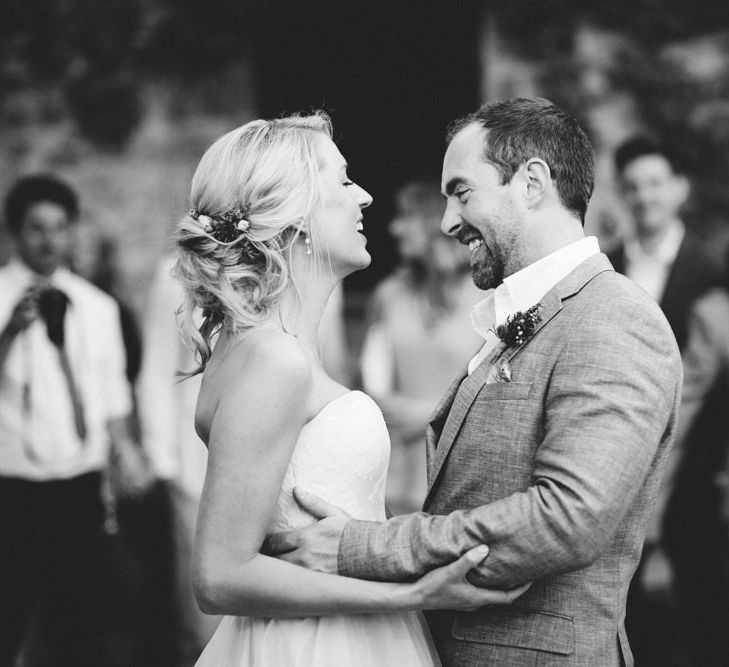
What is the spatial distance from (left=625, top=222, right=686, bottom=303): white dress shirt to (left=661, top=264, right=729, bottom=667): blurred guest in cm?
24

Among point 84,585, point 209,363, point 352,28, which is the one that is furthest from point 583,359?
point 352,28

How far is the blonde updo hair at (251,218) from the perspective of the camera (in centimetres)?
249

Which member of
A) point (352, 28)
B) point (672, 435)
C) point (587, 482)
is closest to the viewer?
point (587, 482)

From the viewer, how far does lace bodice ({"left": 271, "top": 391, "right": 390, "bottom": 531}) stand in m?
2.37

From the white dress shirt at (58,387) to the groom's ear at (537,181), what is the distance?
3.00m

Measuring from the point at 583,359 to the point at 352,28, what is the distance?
3809 millimetres

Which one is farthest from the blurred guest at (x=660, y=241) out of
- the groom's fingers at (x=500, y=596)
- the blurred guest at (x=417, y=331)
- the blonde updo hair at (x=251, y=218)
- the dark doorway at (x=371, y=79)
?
the groom's fingers at (x=500, y=596)

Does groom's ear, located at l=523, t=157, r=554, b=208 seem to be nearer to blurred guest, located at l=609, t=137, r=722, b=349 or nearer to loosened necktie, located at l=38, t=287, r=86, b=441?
blurred guest, located at l=609, t=137, r=722, b=349

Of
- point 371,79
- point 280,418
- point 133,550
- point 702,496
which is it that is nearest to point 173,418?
point 133,550

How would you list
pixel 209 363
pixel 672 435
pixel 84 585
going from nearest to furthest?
pixel 672 435 < pixel 209 363 < pixel 84 585

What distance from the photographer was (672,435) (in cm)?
230

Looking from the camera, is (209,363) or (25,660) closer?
(209,363)

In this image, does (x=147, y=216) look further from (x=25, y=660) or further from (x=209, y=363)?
(x=209, y=363)

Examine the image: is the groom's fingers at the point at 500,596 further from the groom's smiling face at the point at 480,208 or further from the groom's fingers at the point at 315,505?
the groom's smiling face at the point at 480,208
